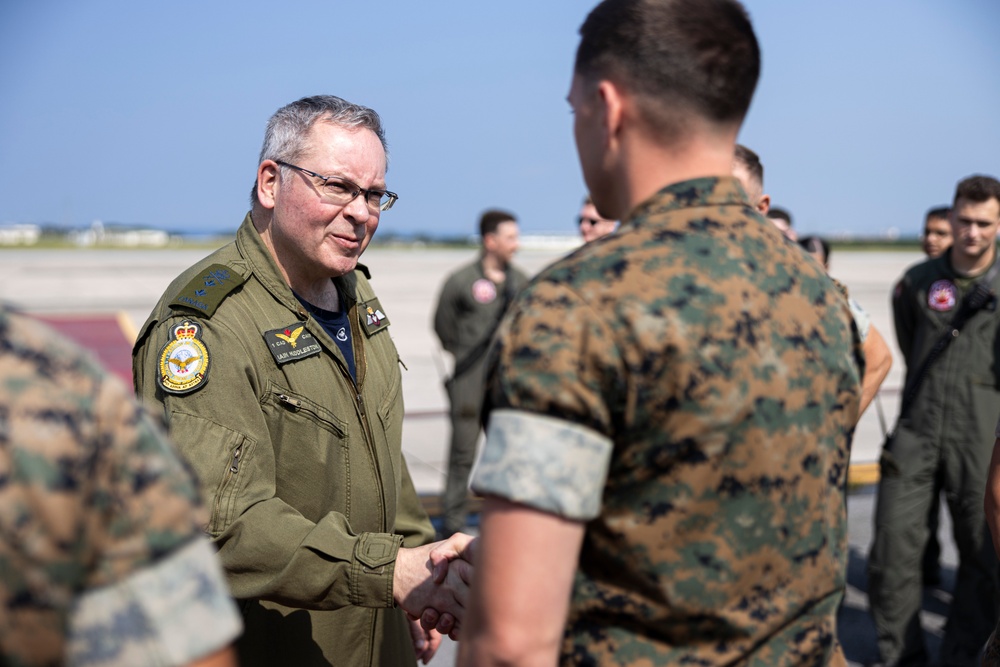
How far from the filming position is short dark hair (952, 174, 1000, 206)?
17.8 ft

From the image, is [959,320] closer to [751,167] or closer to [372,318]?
[751,167]

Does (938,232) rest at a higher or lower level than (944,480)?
higher

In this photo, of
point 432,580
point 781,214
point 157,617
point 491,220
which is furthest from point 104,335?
point 157,617

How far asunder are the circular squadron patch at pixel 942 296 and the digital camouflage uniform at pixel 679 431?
13.6 ft

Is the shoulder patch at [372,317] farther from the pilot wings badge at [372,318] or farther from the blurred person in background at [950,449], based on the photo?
the blurred person in background at [950,449]

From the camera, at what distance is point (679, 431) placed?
1.45 meters

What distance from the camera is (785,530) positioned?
5.11ft

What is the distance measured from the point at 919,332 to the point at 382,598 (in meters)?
4.23

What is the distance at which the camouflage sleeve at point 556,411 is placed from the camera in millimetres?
1370

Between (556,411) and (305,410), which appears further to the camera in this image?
(305,410)

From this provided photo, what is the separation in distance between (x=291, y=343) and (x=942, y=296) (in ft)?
13.5

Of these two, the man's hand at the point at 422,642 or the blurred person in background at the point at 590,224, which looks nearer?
the man's hand at the point at 422,642

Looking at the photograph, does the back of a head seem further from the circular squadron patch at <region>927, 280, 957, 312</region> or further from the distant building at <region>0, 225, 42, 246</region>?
the distant building at <region>0, 225, 42, 246</region>

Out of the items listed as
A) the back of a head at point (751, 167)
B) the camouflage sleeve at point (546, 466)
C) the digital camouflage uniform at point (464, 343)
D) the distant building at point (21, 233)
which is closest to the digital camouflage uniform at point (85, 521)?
the camouflage sleeve at point (546, 466)
